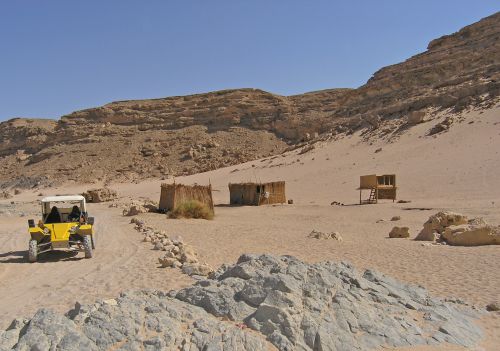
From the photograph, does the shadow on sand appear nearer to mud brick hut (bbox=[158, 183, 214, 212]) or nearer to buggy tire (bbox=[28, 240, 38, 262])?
buggy tire (bbox=[28, 240, 38, 262])

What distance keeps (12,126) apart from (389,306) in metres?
78.7

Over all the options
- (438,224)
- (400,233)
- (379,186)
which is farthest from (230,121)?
(438,224)

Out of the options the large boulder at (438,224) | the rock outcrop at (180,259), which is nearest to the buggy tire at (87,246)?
the rock outcrop at (180,259)

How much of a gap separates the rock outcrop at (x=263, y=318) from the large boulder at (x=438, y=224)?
7.87 metres

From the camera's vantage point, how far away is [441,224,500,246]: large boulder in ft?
41.4

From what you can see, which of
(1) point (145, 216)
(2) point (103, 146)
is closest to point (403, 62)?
(2) point (103, 146)

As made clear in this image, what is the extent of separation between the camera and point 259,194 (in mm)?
27953

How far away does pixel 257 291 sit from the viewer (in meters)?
5.54

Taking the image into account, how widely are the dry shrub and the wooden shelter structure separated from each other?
28.8ft

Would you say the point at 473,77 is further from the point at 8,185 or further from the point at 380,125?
the point at 8,185

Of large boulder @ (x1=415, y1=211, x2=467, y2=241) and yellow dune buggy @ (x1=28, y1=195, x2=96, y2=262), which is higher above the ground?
yellow dune buggy @ (x1=28, y1=195, x2=96, y2=262)

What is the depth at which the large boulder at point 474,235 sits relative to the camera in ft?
41.4

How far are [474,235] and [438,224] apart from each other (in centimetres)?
177

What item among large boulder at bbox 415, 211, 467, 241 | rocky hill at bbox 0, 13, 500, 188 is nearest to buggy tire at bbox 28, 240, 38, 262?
large boulder at bbox 415, 211, 467, 241
